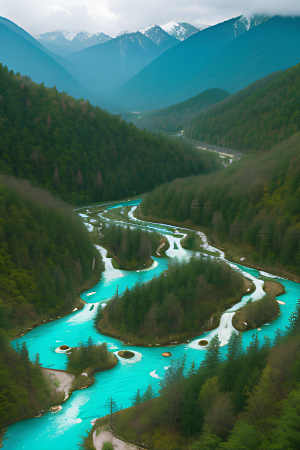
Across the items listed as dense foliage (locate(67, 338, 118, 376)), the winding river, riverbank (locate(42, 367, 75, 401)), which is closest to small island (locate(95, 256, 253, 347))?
the winding river

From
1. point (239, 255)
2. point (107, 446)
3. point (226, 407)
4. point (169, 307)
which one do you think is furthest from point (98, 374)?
point (239, 255)

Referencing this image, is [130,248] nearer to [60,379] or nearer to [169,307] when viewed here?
[169,307]

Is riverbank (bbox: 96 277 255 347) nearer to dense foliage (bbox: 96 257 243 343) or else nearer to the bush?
dense foliage (bbox: 96 257 243 343)

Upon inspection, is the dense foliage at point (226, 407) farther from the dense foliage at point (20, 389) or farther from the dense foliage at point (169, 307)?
the dense foliage at point (169, 307)

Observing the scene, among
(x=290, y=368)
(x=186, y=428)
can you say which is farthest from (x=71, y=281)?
(x=290, y=368)

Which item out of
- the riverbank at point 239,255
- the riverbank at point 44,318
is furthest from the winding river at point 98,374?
the riverbank at point 239,255
